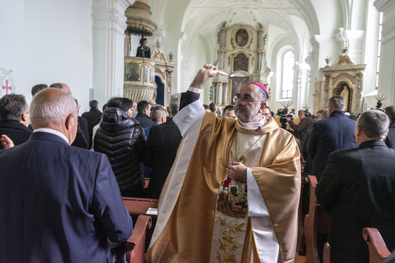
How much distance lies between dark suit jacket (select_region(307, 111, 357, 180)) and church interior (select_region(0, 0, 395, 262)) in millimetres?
1362

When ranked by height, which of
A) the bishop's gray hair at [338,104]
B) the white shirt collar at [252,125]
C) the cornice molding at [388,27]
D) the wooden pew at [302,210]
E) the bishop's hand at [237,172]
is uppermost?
the cornice molding at [388,27]

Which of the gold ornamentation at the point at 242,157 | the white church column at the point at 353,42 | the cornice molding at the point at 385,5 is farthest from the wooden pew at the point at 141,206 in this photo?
the white church column at the point at 353,42

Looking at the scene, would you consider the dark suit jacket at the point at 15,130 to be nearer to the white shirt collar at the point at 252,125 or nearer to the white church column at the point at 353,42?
the white shirt collar at the point at 252,125

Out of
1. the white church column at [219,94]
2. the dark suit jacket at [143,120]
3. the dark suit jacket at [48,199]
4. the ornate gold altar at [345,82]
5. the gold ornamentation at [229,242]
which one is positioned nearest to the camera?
the dark suit jacket at [48,199]

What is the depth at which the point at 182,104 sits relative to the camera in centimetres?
259

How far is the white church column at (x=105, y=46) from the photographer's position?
806 cm

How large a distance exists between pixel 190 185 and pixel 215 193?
0.21m

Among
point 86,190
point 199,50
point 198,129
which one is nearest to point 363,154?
point 198,129

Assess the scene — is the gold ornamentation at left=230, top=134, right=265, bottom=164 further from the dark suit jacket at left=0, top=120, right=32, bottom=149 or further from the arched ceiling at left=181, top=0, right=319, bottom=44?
the arched ceiling at left=181, top=0, right=319, bottom=44

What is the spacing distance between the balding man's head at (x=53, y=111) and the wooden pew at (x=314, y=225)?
244 centimetres

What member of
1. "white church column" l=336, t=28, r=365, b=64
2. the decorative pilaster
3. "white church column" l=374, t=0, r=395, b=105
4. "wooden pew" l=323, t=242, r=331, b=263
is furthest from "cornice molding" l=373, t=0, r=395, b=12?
the decorative pilaster

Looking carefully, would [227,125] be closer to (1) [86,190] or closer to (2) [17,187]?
(1) [86,190]

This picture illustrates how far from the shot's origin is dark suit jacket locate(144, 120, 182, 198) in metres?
3.06

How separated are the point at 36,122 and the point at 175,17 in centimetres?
1603
